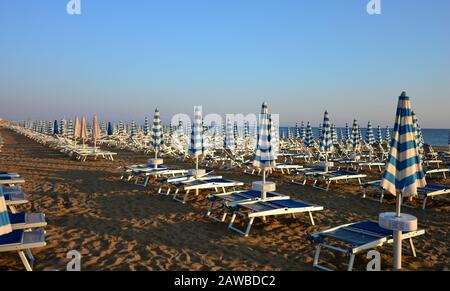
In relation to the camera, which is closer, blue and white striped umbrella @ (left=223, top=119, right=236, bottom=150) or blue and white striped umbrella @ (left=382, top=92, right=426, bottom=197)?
blue and white striped umbrella @ (left=382, top=92, right=426, bottom=197)

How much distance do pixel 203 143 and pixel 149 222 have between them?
10.1 ft

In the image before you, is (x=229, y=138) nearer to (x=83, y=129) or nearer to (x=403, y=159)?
(x=83, y=129)

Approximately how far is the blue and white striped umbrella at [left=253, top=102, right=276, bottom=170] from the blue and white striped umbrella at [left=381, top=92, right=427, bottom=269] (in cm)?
224

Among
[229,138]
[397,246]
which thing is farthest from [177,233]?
[229,138]

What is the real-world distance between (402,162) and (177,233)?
11.0 ft

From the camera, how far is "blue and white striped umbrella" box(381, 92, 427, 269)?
3.86 m

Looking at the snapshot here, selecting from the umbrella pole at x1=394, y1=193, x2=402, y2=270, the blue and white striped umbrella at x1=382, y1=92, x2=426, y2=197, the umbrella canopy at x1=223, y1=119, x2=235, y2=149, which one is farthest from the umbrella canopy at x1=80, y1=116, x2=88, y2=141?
the umbrella pole at x1=394, y1=193, x2=402, y2=270

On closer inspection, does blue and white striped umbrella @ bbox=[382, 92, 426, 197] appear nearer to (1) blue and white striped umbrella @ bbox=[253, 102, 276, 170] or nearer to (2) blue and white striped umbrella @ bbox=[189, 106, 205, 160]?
(1) blue and white striped umbrella @ bbox=[253, 102, 276, 170]

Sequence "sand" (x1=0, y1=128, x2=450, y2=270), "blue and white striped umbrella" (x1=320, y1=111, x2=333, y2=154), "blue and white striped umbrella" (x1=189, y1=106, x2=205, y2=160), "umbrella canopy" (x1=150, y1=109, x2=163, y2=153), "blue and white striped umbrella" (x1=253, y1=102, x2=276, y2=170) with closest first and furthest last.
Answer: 1. "sand" (x1=0, y1=128, x2=450, y2=270)
2. "blue and white striped umbrella" (x1=253, y1=102, x2=276, y2=170)
3. "blue and white striped umbrella" (x1=189, y1=106, x2=205, y2=160)
4. "blue and white striped umbrella" (x1=320, y1=111, x2=333, y2=154)
5. "umbrella canopy" (x1=150, y1=109, x2=163, y2=153)

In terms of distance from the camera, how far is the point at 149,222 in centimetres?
596

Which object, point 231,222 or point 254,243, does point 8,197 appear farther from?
point 254,243

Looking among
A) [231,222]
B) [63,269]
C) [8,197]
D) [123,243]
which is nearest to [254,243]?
[231,222]

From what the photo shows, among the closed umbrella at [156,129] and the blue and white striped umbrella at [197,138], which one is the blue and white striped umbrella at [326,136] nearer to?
the blue and white striped umbrella at [197,138]

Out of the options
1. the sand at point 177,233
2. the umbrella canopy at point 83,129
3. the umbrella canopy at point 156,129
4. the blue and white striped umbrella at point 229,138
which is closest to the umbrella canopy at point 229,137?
the blue and white striped umbrella at point 229,138
